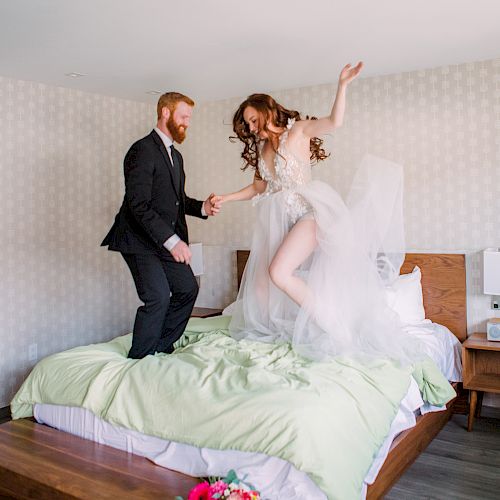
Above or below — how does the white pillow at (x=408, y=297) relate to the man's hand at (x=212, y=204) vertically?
below

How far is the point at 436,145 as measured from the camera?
13.5ft

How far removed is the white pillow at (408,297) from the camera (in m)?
3.74

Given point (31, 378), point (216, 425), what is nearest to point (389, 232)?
point (216, 425)

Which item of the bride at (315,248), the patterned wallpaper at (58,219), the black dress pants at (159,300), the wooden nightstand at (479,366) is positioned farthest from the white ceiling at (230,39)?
the wooden nightstand at (479,366)

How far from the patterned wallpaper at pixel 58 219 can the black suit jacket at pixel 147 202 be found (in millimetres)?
1218

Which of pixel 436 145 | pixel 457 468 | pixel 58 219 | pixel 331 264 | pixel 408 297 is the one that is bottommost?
pixel 457 468

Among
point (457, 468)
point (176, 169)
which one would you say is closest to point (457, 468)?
point (457, 468)

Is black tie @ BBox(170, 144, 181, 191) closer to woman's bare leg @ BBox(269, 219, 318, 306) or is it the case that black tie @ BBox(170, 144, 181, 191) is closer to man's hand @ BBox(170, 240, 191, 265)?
man's hand @ BBox(170, 240, 191, 265)

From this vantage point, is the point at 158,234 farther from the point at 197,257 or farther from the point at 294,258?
the point at 197,257

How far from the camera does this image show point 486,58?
154 inches

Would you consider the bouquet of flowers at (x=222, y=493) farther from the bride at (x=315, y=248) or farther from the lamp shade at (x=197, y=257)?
the lamp shade at (x=197, y=257)

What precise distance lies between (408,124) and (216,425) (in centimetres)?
282

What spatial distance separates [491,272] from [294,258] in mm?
1355

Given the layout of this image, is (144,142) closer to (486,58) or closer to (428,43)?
(428,43)
